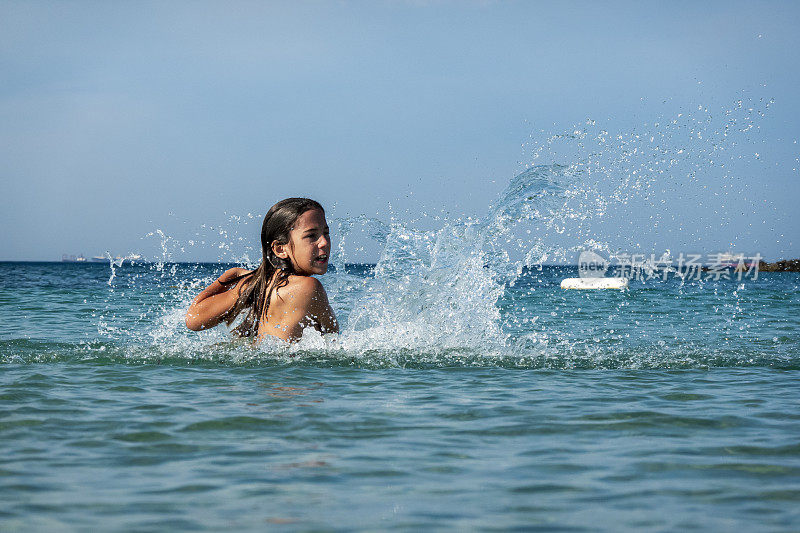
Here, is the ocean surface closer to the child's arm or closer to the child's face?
the child's arm

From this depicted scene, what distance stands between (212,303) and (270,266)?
0.55 meters

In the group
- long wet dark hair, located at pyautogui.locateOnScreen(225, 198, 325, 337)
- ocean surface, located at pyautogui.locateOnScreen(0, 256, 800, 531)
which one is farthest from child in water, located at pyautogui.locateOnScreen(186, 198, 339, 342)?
ocean surface, located at pyautogui.locateOnScreen(0, 256, 800, 531)

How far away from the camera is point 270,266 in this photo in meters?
6.29

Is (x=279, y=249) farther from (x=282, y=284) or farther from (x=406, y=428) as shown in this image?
(x=406, y=428)

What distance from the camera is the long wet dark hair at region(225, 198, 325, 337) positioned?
6125 millimetres

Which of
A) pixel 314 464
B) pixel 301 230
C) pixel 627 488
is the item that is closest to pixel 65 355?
pixel 301 230

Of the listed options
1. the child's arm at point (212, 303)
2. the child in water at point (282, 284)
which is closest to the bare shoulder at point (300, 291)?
the child in water at point (282, 284)

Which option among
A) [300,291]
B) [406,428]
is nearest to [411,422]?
[406,428]

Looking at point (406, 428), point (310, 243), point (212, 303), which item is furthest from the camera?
point (212, 303)

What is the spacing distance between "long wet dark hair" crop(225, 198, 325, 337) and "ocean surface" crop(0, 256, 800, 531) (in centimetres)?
41

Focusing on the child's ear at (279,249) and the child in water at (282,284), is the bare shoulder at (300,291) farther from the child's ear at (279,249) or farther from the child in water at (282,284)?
the child's ear at (279,249)

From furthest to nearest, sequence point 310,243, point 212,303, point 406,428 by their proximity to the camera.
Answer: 1. point 212,303
2. point 310,243
3. point 406,428

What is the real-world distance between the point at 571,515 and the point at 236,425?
205cm

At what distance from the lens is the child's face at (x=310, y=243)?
6086 mm
